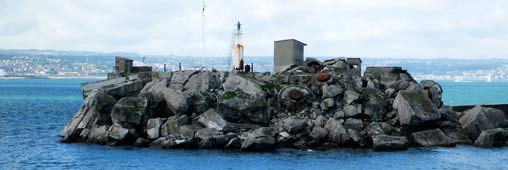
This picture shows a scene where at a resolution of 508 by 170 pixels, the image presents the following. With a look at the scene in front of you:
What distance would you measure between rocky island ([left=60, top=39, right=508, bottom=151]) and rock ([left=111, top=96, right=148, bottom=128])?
84 mm

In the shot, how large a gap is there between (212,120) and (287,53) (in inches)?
663

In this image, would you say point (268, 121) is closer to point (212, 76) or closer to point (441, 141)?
point (212, 76)

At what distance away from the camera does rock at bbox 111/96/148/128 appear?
5928 centimetres

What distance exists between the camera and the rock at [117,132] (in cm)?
5825

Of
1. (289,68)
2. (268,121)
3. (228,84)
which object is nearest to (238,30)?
(289,68)

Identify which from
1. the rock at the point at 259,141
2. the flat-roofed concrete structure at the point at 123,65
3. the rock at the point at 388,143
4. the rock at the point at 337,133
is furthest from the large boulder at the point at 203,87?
the rock at the point at 388,143

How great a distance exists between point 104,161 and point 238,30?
27853mm

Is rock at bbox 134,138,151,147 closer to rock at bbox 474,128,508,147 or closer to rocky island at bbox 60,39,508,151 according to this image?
rocky island at bbox 60,39,508,151

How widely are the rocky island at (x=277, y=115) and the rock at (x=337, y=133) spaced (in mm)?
82

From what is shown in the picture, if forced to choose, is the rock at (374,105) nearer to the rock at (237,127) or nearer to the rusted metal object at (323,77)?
the rusted metal object at (323,77)

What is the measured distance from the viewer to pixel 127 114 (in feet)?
195

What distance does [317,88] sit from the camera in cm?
6322

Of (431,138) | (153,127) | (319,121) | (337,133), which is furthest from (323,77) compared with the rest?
(153,127)

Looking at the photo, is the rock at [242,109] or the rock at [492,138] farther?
the rock at [492,138]
